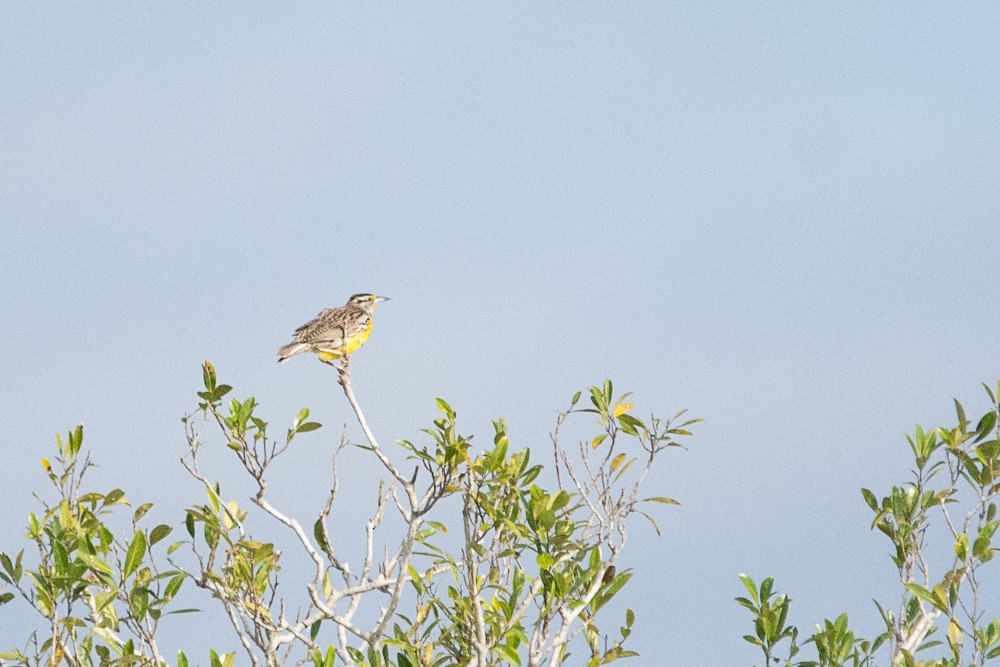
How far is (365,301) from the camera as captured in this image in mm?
19812

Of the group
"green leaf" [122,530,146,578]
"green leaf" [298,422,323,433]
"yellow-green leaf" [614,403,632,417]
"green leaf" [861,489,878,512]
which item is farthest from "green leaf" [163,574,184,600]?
"green leaf" [861,489,878,512]

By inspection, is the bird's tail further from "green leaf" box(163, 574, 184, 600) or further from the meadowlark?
"green leaf" box(163, 574, 184, 600)

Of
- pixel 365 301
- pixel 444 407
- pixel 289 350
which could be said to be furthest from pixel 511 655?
pixel 365 301

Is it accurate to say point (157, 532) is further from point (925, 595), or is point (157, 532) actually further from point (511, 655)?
point (925, 595)

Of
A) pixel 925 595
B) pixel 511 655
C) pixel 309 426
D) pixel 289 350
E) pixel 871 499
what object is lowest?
pixel 511 655

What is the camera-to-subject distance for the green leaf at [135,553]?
29.3 ft

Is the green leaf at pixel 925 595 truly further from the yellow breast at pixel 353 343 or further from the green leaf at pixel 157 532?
the yellow breast at pixel 353 343

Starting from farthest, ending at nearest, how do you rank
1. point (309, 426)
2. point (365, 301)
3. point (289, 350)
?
point (365, 301) < point (289, 350) < point (309, 426)

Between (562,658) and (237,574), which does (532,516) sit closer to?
(562,658)

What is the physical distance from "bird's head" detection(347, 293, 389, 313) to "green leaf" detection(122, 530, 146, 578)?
1074 cm

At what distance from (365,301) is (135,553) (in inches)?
437

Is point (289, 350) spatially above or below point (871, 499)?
above

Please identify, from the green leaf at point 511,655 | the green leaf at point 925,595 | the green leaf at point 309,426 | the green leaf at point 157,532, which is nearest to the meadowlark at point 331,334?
the green leaf at point 309,426

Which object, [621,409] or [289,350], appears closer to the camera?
[621,409]
